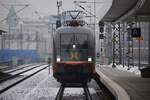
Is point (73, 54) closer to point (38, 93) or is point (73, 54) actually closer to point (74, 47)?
point (74, 47)

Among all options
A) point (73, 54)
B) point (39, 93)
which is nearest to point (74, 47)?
point (73, 54)

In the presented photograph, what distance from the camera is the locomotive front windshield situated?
64.8ft

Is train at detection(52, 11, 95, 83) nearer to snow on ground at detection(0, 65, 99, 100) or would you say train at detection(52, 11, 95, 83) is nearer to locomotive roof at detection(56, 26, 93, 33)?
locomotive roof at detection(56, 26, 93, 33)

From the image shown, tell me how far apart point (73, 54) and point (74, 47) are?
0.39m

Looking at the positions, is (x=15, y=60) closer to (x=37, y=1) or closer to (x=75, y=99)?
(x=75, y=99)

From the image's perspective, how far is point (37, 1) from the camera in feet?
648

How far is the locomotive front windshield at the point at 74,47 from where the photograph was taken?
19750 millimetres

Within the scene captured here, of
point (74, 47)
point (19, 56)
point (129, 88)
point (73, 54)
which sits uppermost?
point (74, 47)

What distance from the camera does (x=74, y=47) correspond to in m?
20.0

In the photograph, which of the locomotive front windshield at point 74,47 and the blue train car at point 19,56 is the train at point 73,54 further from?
the blue train car at point 19,56

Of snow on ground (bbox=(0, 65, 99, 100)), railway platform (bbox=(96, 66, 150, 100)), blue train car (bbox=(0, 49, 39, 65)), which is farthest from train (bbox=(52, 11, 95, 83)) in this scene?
blue train car (bbox=(0, 49, 39, 65))

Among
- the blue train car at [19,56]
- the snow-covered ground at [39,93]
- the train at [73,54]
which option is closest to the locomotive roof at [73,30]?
the train at [73,54]

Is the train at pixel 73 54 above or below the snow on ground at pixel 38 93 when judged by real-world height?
above

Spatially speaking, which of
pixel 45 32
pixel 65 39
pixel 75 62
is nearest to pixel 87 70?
pixel 75 62
